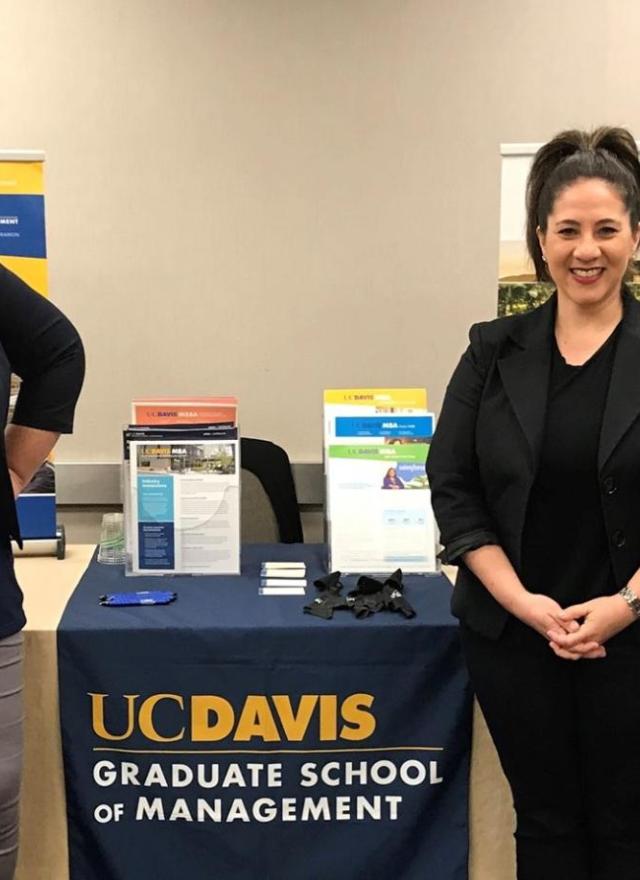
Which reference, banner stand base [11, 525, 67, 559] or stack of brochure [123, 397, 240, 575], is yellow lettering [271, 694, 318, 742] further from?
banner stand base [11, 525, 67, 559]

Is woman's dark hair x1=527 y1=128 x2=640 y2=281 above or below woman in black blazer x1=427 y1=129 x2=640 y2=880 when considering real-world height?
above

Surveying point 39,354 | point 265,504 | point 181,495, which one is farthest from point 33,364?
point 265,504

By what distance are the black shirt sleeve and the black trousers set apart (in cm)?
75

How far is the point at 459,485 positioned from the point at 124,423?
1501 mm

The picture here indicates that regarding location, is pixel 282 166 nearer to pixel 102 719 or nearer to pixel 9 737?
pixel 102 719

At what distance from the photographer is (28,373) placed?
1.42 m

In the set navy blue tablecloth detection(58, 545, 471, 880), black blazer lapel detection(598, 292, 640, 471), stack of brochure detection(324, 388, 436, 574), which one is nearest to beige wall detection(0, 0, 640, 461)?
stack of brochure detection(324, 388, 436, 574)

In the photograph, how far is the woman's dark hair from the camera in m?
1.32

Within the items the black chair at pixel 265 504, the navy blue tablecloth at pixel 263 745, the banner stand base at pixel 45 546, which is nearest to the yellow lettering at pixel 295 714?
the navy blue tablecloth at pixel 263 745

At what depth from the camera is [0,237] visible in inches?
78.5

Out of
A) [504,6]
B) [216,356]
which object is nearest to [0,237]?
[216,356]

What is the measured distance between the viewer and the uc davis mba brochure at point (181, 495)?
1860 mm

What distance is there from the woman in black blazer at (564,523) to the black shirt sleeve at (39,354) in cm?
61

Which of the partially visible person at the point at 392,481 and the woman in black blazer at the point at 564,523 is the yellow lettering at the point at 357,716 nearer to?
the woman in black blazer at the point at 564,523
